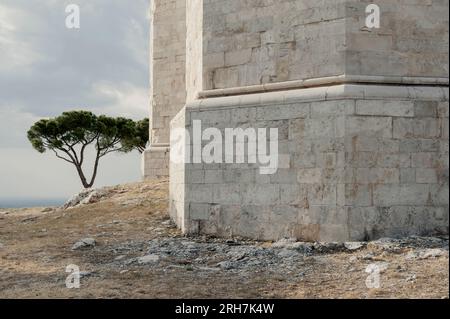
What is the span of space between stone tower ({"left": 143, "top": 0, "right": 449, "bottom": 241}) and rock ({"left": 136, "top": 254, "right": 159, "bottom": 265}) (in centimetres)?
154

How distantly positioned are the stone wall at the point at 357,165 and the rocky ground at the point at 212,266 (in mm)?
377

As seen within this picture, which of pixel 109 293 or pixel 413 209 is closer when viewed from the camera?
pixel 109 293

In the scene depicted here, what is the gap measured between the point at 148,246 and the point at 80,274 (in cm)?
196

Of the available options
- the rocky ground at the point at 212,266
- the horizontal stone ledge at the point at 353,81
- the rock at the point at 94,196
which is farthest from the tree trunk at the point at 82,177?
the horizontal stone ledge at the point at 353,81

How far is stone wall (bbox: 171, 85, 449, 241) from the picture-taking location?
7523 mm

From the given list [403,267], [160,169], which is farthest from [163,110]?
[403,267]

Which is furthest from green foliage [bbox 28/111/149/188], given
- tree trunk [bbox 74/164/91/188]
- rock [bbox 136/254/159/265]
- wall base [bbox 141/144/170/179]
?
rock [bbox 136/254/159/265]

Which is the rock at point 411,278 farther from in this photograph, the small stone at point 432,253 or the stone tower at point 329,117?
the stone tower at point 329,117

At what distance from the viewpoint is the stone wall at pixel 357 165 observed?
24.7 ft

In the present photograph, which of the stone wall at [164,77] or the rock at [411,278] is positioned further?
the stone wall at [164,77]

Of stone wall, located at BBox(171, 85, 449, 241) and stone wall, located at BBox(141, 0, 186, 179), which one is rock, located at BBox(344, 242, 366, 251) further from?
stone wall, located at BBox(141, 0, 186, 179)
